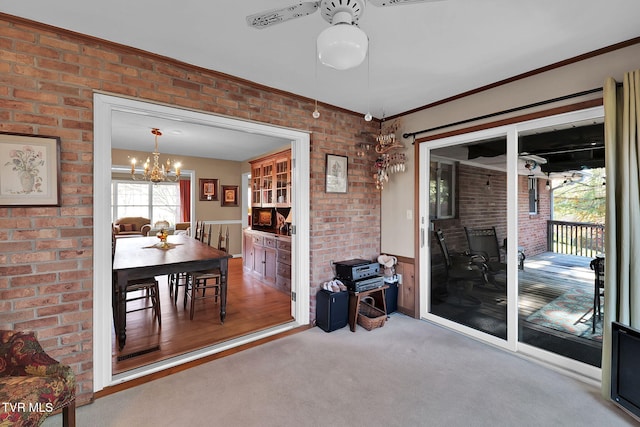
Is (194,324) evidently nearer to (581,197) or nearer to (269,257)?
(269,257)

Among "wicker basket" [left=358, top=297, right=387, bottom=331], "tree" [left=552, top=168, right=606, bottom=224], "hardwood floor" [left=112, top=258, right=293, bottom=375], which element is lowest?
"hardwood floor" [left=112, top=258, right=293, bottom=375]

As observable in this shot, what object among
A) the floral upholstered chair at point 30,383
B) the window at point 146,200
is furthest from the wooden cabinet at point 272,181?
the floral upholstered chair at point 30,383

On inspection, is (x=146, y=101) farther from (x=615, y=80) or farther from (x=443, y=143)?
(x=615, y=80)

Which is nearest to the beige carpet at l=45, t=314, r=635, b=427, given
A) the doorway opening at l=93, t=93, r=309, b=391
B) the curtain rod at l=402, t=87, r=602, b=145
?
the doorway opening at l=93, t=93, r=309, b=391

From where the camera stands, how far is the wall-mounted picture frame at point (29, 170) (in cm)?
168

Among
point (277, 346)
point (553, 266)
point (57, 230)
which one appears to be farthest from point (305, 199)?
point (553, 266)

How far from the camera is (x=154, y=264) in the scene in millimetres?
2688

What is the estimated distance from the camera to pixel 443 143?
3061 millimetres

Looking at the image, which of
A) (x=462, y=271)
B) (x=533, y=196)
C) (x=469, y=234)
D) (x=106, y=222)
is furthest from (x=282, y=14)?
(x=462, y=271)

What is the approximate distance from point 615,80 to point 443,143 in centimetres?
132

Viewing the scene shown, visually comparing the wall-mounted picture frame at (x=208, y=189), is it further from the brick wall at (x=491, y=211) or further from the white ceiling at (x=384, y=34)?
the brick wall at (x=491, y=211)

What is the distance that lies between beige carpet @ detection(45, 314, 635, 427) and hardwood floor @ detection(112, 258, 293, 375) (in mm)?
394

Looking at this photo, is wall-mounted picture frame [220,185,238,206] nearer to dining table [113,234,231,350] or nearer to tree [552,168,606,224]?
dining table [113,234,231,350]

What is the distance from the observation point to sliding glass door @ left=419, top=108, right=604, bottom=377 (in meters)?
2.35
